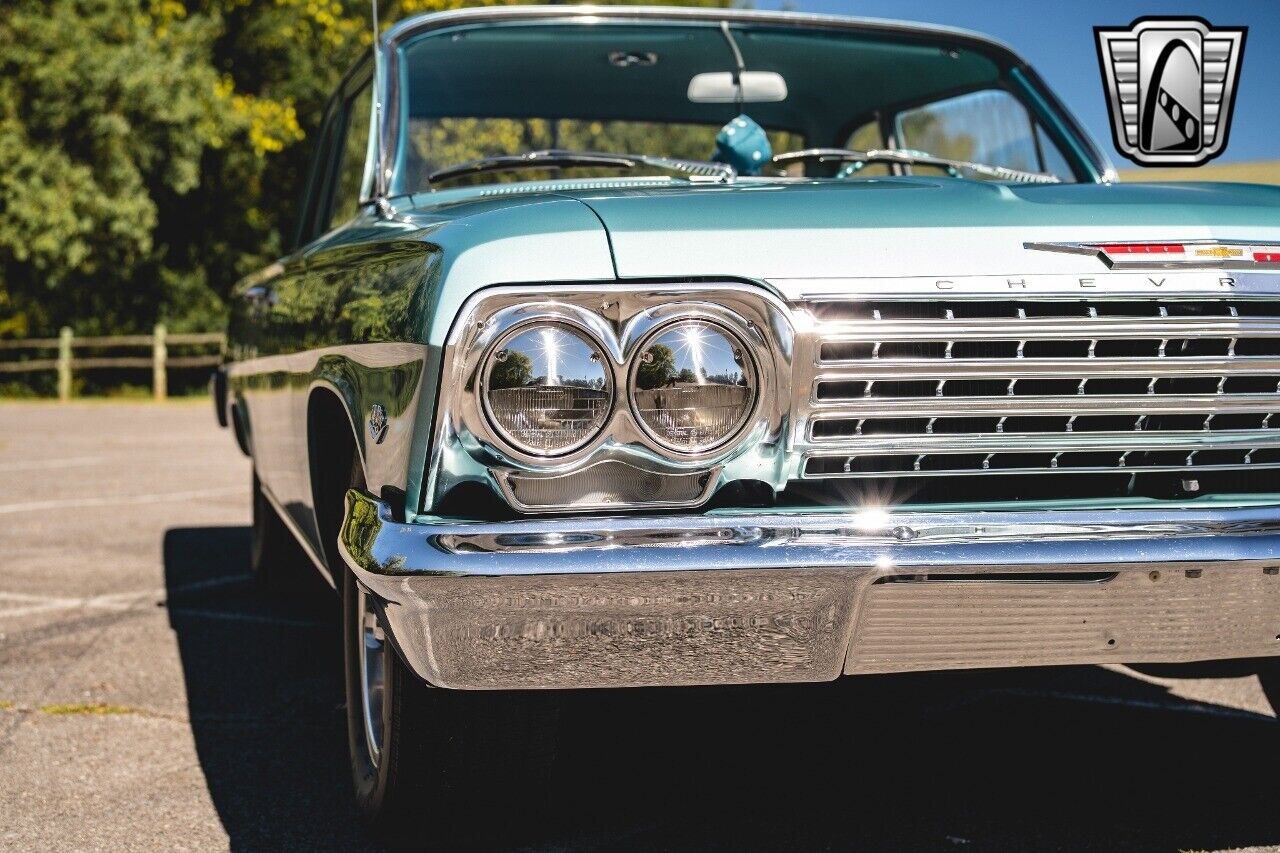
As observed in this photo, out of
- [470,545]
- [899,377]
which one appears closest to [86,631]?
[470,545]

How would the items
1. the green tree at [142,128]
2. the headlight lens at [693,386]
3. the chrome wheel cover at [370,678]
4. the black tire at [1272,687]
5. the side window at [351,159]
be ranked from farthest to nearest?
the green tree at [142,128] < the side window at [351,159] < the black tire at [1272,687] < the chrome wheel cover at [370,678] < the headlight lens at [693,386]

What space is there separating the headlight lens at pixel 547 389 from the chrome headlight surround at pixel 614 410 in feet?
0.03

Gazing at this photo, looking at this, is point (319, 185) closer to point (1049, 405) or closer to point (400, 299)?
point (400, 299)

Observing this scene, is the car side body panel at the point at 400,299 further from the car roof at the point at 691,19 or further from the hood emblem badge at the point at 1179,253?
the hood emblem badge at the point at 1179,253

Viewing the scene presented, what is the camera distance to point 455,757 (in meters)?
2.29

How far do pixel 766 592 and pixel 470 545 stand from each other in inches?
16.4

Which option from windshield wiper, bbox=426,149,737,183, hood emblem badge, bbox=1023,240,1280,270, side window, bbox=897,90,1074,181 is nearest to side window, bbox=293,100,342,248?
windshield wiper, bbox=426,149,737,183

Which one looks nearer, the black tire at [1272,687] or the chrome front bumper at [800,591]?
the chrome front bumper at [800,591]

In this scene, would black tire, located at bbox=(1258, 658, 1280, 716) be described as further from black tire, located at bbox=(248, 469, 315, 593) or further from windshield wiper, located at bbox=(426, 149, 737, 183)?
black tire, located at bbox=(248, 469, 315, 593)

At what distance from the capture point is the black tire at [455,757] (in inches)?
88.7

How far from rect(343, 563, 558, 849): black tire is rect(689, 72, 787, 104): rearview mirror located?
203 centimetres

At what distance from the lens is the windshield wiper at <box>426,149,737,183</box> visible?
3.14 m

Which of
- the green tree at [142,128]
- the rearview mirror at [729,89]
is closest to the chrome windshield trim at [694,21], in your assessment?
the rearview mirror at [729,89]

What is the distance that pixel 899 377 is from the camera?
209 cm
